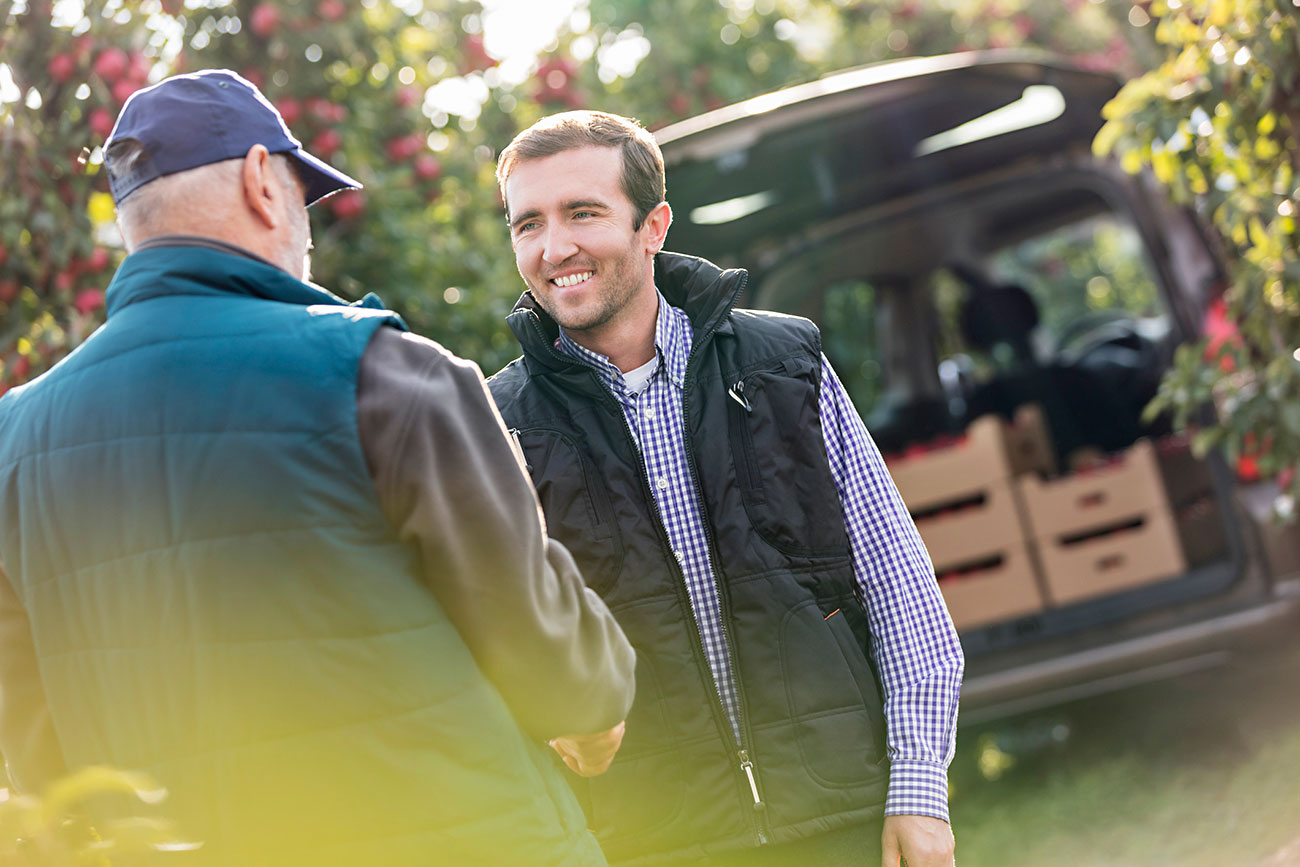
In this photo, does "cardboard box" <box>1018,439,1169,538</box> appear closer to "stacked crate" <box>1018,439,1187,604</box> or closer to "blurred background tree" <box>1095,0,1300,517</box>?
"stacked crate" <box>1018,439,1187,604</box>

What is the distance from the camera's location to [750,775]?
6.72 ft

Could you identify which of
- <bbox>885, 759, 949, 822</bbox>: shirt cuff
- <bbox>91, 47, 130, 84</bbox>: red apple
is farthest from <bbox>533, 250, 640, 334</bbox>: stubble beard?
<bbox>91, 47, 130, 84</bbox>: red apple

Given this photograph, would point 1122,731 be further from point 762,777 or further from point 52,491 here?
point 52,491

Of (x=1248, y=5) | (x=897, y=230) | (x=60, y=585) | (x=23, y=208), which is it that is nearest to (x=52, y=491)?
(x=60, y=585)

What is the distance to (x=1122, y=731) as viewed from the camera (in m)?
5.22

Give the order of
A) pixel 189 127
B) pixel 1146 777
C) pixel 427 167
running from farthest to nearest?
pixel 427 167 < pixel 1146 777 < pixel 189 127

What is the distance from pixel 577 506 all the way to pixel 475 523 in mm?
Answer: 605

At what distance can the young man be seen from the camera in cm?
204

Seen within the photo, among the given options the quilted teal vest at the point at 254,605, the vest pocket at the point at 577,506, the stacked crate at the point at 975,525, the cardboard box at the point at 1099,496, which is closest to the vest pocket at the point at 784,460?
the vest pocket at the point at 577,506

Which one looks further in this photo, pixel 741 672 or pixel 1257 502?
pixel 1257 502

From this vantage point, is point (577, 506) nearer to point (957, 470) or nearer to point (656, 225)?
point (656, 225)

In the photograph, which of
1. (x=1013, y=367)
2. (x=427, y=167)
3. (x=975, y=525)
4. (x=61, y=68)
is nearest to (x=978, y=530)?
(x=975, y=525)

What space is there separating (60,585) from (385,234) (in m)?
3.30

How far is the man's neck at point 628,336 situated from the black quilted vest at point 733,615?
10cm
